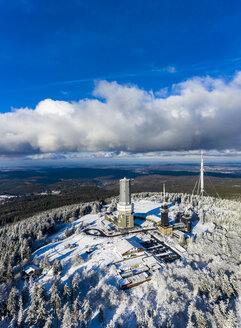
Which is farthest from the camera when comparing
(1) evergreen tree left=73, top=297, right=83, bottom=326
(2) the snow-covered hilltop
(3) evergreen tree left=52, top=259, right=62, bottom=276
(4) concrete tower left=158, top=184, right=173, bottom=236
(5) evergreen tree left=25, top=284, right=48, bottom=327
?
(4) concrete tower left=158, top=184, right=173, bottom=236

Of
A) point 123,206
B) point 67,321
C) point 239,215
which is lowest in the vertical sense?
point 239,215

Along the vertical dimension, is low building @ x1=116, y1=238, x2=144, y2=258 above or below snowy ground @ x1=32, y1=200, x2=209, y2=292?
above

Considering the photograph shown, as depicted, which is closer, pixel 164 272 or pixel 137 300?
pixel 137 300

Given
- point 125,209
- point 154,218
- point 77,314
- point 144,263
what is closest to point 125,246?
point 144,263

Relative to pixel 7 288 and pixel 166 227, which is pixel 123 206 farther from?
pixel 7 288

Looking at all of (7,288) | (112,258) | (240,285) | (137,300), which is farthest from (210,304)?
(7,288)

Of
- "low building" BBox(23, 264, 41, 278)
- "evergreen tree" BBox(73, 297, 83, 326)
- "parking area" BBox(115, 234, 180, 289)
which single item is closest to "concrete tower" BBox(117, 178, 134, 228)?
"parking area" BBox(115, 234, 180, 289)

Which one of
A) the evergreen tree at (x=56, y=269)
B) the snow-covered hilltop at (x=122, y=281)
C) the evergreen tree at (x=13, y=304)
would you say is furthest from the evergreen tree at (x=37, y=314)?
the evergreen tree at (x=56, y=269)

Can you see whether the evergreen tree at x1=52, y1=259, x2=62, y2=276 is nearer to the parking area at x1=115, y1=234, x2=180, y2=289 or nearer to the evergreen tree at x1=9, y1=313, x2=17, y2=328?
the evergreen tree at x1=9, y1=313, x2=17, y2=328
